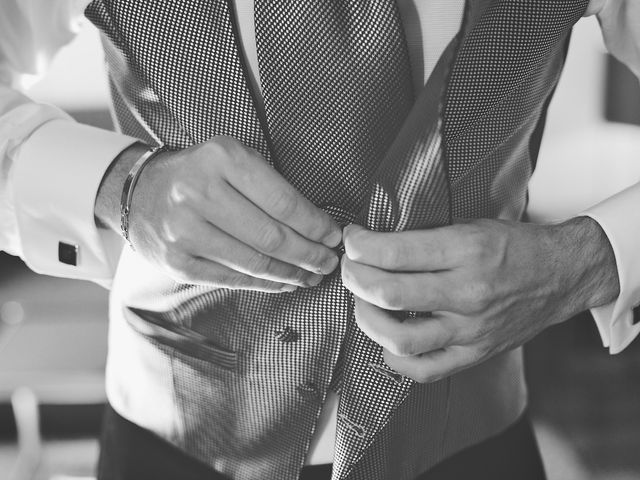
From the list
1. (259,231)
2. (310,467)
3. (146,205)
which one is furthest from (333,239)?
(310,467)

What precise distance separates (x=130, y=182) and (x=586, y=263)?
0.49 meters

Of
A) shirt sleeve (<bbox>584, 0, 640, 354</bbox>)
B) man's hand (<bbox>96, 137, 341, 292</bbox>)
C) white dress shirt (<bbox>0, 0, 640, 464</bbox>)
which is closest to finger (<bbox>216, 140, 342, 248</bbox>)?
man's hand (<bbox>96, 137, 341, 292</bbox>)

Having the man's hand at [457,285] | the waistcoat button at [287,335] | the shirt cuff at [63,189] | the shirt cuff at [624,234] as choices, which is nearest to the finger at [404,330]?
the man's hand at [457,285]

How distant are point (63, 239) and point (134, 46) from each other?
283 mm

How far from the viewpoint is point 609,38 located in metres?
0.82

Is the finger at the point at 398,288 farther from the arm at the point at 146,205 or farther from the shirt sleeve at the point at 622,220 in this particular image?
the shirt sleeve at the point at 622,220

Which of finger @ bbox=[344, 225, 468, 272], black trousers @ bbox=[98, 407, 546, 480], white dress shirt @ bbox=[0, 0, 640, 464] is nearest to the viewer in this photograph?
finger @ bbox=[344, 225, 468, 272]

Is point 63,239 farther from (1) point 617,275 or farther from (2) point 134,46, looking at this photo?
(1) point 617,275

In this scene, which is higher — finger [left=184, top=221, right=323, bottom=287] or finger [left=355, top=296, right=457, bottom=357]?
finger [left=184, top=221, right=323, bottom=287]

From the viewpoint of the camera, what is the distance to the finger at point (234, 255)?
2.11ft

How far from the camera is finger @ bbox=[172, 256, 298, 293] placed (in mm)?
675

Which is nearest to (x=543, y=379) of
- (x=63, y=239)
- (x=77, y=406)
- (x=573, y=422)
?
(x=573, y=422)

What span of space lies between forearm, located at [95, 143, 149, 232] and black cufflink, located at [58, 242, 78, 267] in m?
0.09

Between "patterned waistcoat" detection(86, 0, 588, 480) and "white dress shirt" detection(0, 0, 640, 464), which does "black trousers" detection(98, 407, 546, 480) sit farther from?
"white dress shirt" detection(0, 0, 640, 464)
